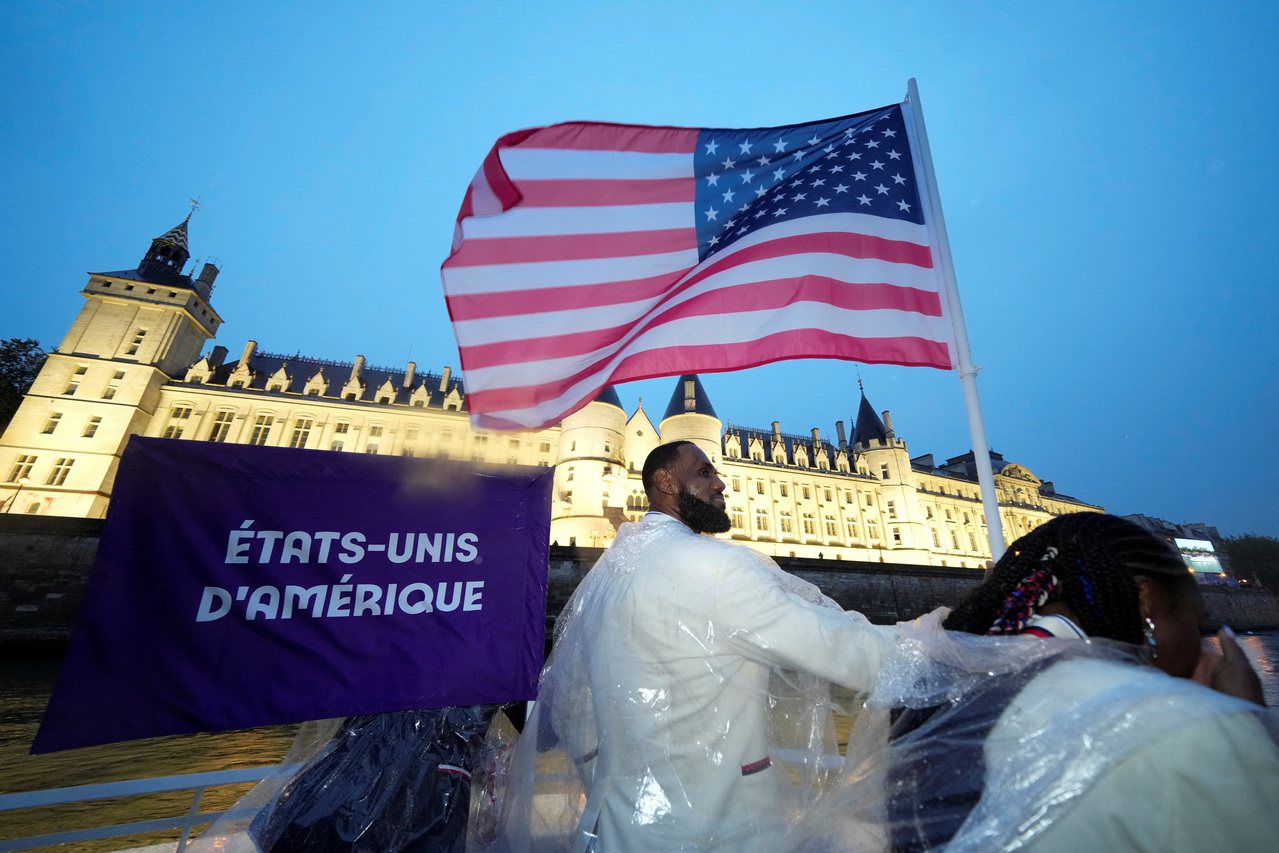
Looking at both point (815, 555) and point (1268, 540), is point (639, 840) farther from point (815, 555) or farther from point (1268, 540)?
point (1268, 540)

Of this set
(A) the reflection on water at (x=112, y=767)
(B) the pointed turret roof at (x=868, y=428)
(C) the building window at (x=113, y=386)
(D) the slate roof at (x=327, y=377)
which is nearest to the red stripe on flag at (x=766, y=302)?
(A) the reflection on water at (x=112, y=767)

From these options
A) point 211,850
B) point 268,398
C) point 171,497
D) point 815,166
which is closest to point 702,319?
point 815,166

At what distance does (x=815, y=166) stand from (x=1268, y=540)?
326 ft

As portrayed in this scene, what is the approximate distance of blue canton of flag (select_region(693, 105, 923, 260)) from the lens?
12.9 ft

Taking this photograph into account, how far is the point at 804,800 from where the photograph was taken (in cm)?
184

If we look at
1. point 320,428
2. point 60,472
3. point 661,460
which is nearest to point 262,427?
point 320,428

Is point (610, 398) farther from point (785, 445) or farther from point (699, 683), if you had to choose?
point (699, 683)

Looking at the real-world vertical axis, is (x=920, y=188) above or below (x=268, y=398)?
below

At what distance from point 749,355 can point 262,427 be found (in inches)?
1622

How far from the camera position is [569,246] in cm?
375

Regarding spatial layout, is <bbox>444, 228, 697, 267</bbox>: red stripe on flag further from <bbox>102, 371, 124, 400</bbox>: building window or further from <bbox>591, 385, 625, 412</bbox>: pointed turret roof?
<bbox>102, 371, 124, 400</bbox>: building window

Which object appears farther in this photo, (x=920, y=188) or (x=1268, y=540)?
(x=1268, y=540)

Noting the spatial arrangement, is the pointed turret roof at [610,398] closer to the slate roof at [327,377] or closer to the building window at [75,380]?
the slate roof at [327,377]

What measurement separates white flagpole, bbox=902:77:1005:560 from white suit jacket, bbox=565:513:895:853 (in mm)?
1853
